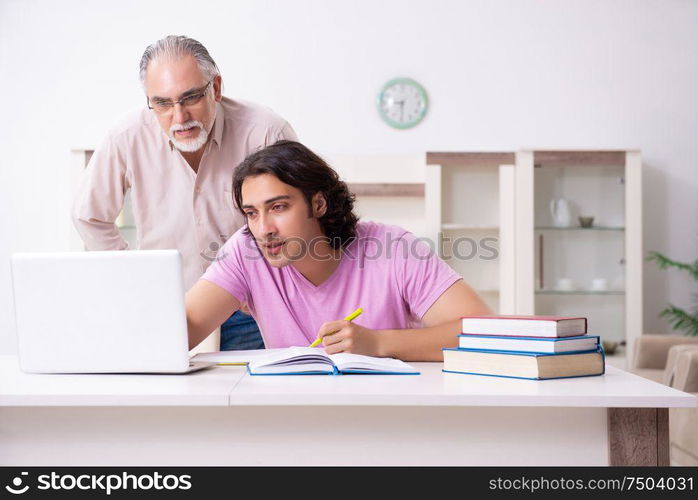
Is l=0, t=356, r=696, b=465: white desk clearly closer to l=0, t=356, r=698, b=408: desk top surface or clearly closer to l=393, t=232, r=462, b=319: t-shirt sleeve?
l=0, t=356, r=698, b=408: desk top surface

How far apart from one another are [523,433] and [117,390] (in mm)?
668

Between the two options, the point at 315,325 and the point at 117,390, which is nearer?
the point at 117,390

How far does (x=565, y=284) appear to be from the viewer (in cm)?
468

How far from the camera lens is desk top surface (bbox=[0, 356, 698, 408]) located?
1.25 m

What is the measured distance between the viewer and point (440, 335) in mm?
1798

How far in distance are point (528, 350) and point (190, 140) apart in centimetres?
134

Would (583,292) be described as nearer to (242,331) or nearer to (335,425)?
(242,331)

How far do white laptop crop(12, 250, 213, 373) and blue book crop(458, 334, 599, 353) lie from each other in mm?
573

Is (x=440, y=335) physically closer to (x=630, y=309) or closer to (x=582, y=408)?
(x=582, y=408)

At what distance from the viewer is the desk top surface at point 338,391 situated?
4.11 feet

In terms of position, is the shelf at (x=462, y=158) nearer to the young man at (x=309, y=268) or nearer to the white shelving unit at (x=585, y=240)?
the white shelving unit at (x=585, y=240)

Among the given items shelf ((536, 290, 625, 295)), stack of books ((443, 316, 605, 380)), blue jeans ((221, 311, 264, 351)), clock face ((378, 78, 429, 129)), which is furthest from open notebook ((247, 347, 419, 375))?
clock face ((378, 78, 429, 129))
